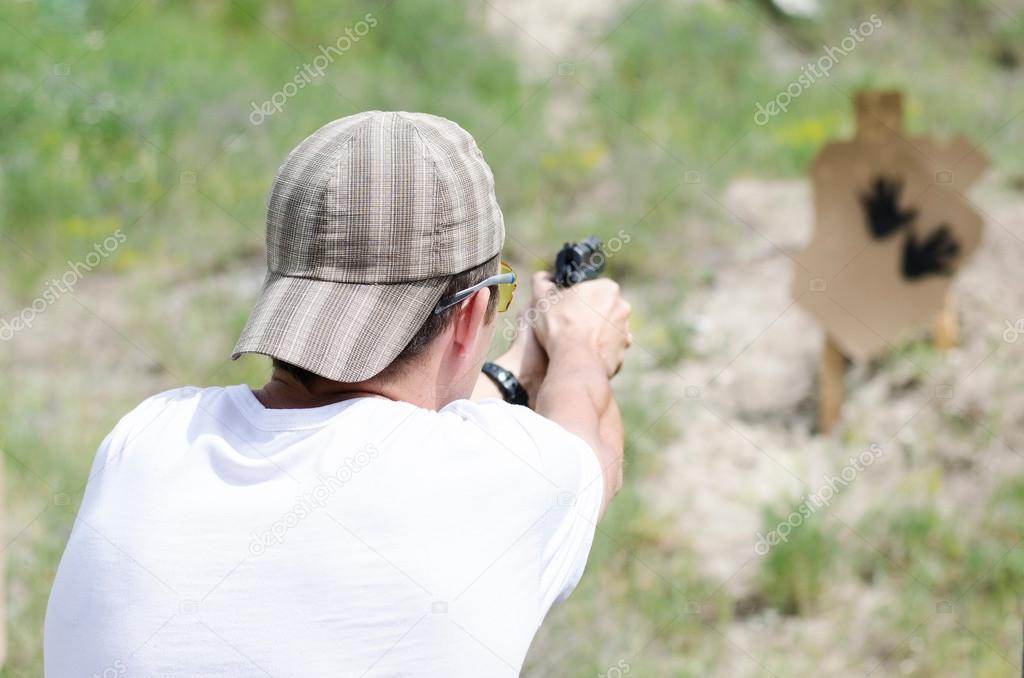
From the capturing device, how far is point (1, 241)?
4.71m

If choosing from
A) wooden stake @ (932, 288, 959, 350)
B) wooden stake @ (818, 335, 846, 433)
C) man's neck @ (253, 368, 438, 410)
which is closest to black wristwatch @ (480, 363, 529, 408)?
man's neck @ (253, 368, 438, 410)

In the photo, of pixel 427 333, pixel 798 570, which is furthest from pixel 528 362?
pixel 798 570

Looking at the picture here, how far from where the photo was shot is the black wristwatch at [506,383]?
5.84 feet

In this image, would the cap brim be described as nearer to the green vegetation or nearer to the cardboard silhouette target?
the green vegetation

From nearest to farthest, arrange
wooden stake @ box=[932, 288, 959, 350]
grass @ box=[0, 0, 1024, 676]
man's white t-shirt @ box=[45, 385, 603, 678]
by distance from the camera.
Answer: man's white t-shirt @ box=[45, 385, 603, 678] < grass @ box=[0, 0, 1024, 676] < wooden stake @ box=[932, 288, 959, 350]

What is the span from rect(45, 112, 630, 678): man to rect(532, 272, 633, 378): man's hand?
30cm

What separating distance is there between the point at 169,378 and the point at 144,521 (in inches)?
120

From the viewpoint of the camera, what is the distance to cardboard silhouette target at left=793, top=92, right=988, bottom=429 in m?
3.84

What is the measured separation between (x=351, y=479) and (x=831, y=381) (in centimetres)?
290

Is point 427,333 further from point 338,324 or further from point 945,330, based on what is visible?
point 945,330

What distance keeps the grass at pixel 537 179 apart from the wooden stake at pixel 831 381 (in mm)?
309

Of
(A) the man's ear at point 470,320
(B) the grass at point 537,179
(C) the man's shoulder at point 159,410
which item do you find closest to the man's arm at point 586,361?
(A) the man's ear at point 470,320

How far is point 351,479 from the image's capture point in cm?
120

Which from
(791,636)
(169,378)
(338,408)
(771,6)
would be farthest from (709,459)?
(771,6)
